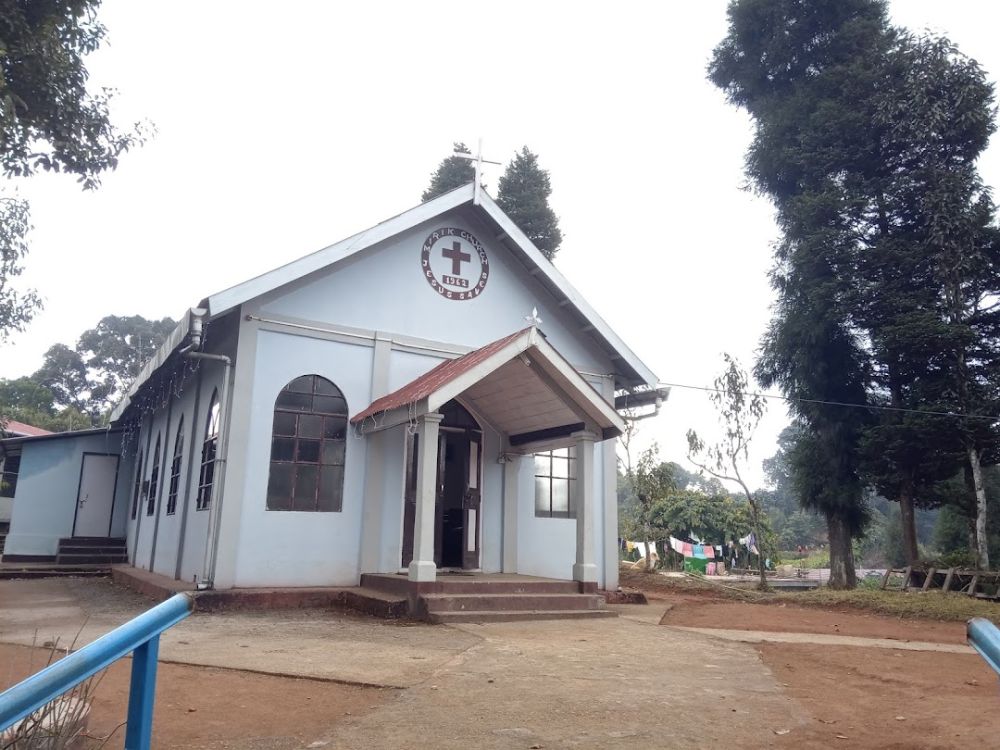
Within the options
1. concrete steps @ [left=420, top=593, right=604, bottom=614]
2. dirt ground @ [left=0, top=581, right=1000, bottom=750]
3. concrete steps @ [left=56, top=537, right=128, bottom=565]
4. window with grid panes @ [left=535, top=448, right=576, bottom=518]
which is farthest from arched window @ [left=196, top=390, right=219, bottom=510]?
concrete steps @ [left=56, top=537, right=128, bottom=565]

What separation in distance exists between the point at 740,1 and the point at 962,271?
9.81m

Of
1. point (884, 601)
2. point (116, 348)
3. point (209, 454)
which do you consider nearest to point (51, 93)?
point (209, 454)

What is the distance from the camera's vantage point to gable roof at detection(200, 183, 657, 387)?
9.64 meters

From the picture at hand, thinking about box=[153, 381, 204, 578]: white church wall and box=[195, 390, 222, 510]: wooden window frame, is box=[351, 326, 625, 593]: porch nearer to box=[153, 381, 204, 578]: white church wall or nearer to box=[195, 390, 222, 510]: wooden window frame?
box=[195, 390, 222, 510]: wooden window frame

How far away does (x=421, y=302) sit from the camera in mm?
11438

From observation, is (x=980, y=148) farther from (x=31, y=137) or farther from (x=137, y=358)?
(x=137, y=358)

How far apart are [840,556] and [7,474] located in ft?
73.0

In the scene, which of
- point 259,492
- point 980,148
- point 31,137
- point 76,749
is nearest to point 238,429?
point 259,492

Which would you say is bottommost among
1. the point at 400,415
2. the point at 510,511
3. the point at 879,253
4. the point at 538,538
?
the point at 538,538

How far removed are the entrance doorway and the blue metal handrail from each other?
27.6ft

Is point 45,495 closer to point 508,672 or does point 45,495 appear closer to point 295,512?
point 295,512

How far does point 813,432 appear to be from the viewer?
18188 mm

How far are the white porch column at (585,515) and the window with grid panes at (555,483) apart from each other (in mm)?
1692

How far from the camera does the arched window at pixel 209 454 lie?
10.7m
